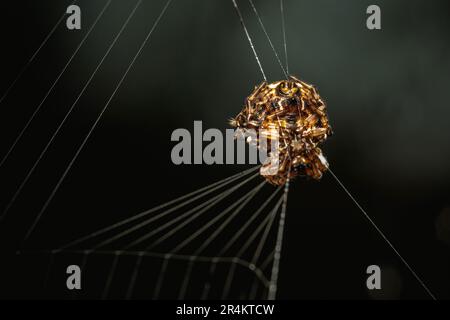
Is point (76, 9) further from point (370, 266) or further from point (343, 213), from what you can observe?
point (370, 266)

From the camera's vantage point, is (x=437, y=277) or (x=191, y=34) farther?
(x=437, y=277)

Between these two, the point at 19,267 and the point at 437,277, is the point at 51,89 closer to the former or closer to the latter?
the point at 19,267
